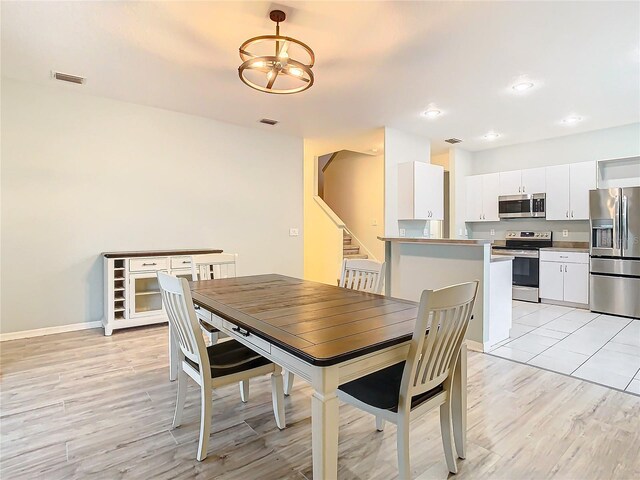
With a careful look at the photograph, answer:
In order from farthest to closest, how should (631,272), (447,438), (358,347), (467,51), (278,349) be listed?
(631,272)
(467,51)
(447,438)
(278,349)
(358,347)

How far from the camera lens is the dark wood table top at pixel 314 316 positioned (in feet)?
4.30

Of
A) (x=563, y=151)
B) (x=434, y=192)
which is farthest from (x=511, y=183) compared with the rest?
(x=434, y=192)

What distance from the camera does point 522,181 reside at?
6043mm

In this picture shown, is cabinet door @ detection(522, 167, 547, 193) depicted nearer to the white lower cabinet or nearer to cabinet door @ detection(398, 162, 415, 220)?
the white lower cabinet

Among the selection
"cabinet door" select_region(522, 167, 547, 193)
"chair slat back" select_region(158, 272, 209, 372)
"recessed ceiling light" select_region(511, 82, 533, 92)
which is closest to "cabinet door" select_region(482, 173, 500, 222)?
"cabinet door" select_region(522, 167, 547, 193)

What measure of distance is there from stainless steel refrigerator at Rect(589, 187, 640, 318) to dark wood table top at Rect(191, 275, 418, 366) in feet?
14.3

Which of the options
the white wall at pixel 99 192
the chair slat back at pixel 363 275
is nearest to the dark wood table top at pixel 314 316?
the chair slat back at pixel 363 275

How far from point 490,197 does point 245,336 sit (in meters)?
6.12

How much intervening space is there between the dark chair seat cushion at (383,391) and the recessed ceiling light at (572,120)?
15.7 ft

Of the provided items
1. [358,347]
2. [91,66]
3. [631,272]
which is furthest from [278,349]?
[631,272]

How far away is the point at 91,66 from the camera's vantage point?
3.29 m

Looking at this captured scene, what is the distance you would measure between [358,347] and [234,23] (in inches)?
97.7

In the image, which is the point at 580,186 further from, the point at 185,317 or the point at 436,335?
the point at 185,317

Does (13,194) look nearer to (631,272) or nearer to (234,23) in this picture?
(234,23)
